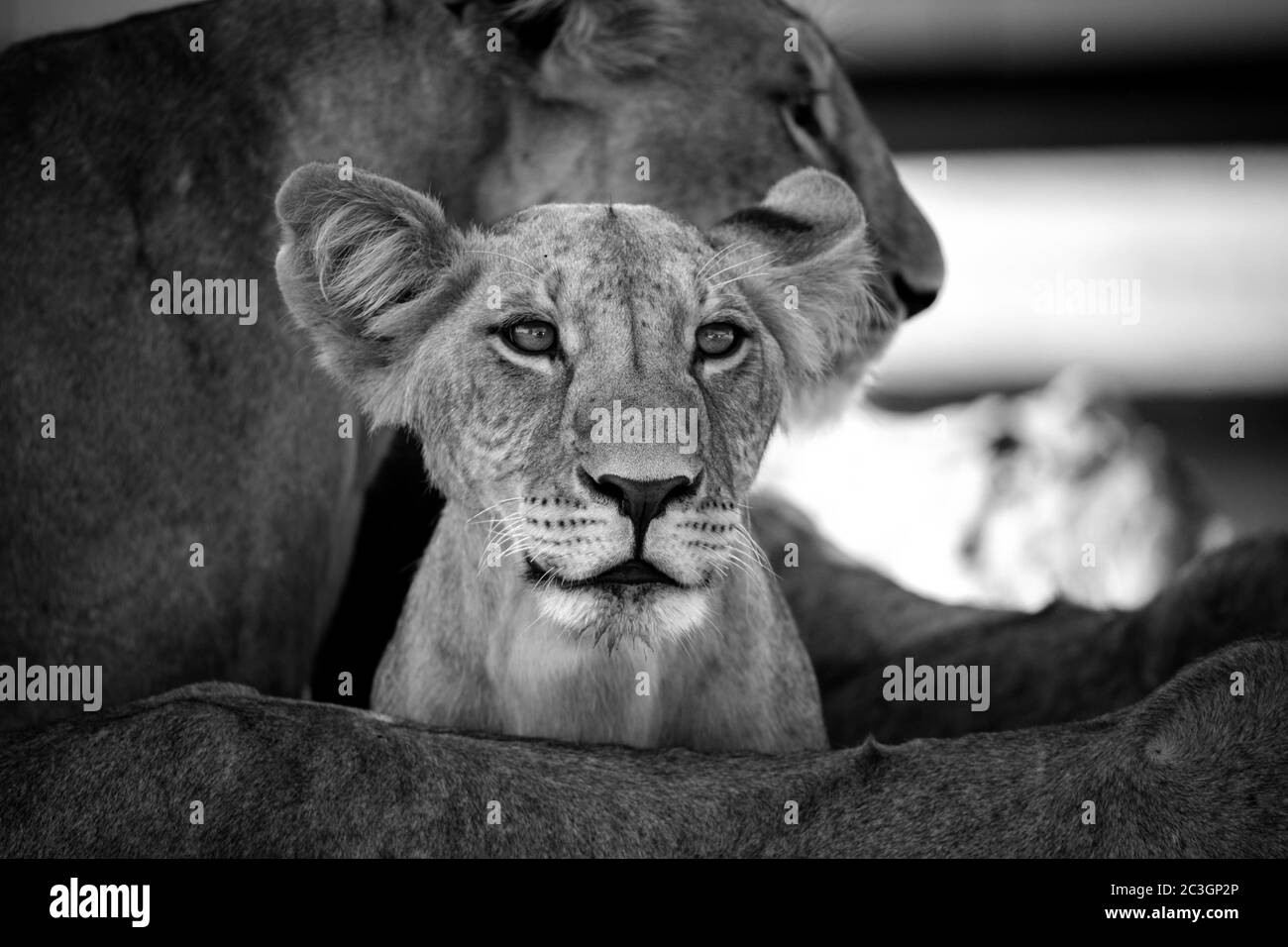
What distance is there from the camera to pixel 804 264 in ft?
14.3

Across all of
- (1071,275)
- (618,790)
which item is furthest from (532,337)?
(1071,275)

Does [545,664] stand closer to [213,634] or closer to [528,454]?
[528,454]

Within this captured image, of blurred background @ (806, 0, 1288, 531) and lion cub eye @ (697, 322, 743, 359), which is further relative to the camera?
blurred background @ (806, 0, 1288, 531)

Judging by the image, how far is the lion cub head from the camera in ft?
11.8

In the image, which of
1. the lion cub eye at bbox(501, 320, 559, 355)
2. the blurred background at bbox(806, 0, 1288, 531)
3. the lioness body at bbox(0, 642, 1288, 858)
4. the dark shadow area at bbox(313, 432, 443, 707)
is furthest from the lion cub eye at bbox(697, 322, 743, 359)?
the blurred background at bbox(806, 0, 1288, 531)

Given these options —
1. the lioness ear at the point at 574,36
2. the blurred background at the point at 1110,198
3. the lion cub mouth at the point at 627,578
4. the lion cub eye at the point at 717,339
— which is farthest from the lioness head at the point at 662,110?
the blurred background at the point at 1110,198

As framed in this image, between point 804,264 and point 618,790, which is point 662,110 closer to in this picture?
point 804,264

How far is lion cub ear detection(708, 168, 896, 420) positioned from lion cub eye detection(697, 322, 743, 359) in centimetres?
13

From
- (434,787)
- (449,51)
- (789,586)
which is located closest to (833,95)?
(449,51)

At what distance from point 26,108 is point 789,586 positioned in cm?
285

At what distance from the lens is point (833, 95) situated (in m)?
5.51

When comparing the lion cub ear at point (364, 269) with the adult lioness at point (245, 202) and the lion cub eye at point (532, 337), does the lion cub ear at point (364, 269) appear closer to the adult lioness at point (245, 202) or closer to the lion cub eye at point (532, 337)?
the lion cub eye at point (532, 337)

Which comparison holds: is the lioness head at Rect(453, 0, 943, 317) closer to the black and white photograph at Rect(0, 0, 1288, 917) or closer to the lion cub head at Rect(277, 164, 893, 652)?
the black and white photograph at Rect(0, 0, 1288, 917)

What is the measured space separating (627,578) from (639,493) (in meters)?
0.20
